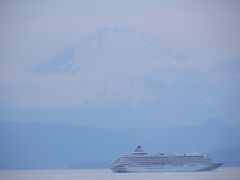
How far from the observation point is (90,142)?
951cm

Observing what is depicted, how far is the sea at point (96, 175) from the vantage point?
9297mm

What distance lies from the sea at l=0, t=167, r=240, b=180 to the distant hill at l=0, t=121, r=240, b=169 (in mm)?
92

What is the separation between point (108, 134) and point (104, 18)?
5.19ft

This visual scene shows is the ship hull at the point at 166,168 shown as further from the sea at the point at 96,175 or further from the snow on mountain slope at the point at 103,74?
the snow on mountain slope at the point at 103,74

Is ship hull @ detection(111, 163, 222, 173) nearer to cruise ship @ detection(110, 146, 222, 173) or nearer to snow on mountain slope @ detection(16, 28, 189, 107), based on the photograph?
cruise ship @ detection(110, 146, 222, 173)

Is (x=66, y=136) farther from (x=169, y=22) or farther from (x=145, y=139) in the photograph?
(x=169, y=22)

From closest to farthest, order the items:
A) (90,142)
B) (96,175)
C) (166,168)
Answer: (96,175) < (90,142) < (166,168)

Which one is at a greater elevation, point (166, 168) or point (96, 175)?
point (166, 168)

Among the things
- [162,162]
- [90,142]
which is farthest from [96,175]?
[162,162]

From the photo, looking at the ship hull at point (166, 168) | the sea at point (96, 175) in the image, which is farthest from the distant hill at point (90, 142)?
the ship hull at point (166, 168)

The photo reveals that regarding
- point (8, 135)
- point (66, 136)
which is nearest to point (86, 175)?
point (66, 136)

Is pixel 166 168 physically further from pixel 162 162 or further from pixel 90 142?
pixel 90 142

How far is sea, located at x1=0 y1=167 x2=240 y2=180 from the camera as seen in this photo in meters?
9.30

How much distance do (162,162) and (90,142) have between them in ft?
3.53
